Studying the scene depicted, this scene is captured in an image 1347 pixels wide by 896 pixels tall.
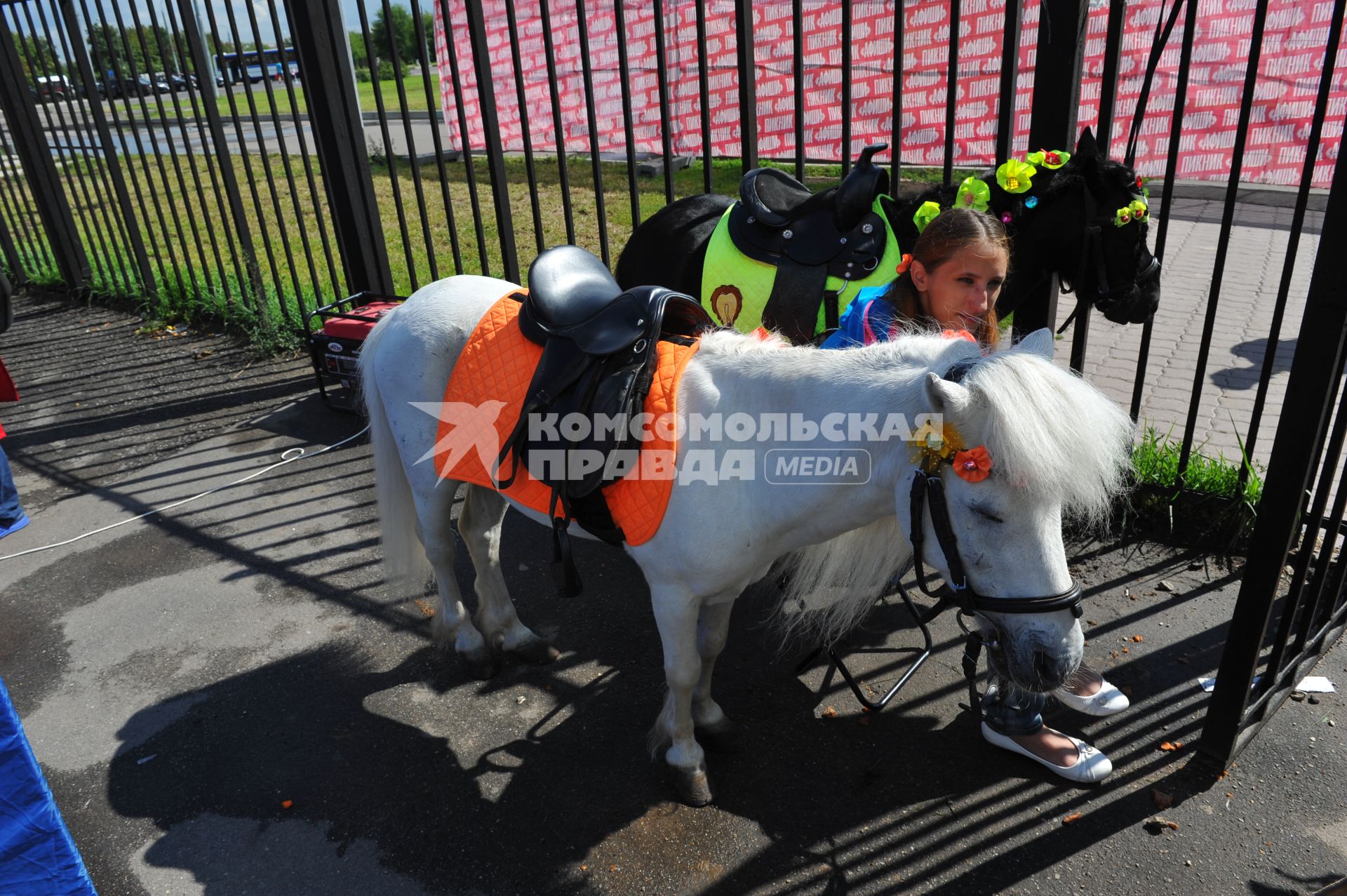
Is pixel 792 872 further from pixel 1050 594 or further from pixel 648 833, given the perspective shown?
pixel 1050 594

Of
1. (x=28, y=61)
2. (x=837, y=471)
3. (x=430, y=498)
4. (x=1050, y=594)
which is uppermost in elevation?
(x=28, y=61)

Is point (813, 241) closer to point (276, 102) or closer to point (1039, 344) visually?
point (1039, 344)

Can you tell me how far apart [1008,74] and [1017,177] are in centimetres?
42

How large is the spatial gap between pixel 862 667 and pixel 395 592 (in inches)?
79.3

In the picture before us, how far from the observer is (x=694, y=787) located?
8.54 ft

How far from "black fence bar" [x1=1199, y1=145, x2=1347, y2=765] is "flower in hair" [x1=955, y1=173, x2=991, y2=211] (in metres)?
1.16

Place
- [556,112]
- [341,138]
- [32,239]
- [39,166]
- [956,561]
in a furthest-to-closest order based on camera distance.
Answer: [32,239] → [39,166] → [341,138] → [556,112] → [956,561]

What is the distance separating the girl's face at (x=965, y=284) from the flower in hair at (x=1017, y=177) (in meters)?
0.76

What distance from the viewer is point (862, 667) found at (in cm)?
319

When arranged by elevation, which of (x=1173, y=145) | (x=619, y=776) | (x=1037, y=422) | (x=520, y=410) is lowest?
(x=619, y=776)

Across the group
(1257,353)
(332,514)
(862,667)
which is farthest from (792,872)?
(1257,353)

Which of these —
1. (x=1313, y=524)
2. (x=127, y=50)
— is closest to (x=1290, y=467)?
(x=1313, y=524)

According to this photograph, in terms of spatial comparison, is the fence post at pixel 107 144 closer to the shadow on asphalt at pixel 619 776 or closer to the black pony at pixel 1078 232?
the shadow on asphalt at pixel 619 776

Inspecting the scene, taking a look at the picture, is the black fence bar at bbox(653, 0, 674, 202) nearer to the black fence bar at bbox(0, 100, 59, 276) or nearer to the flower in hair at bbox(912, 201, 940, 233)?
the flower in hair at bbox(912, 201, 940, 233)
